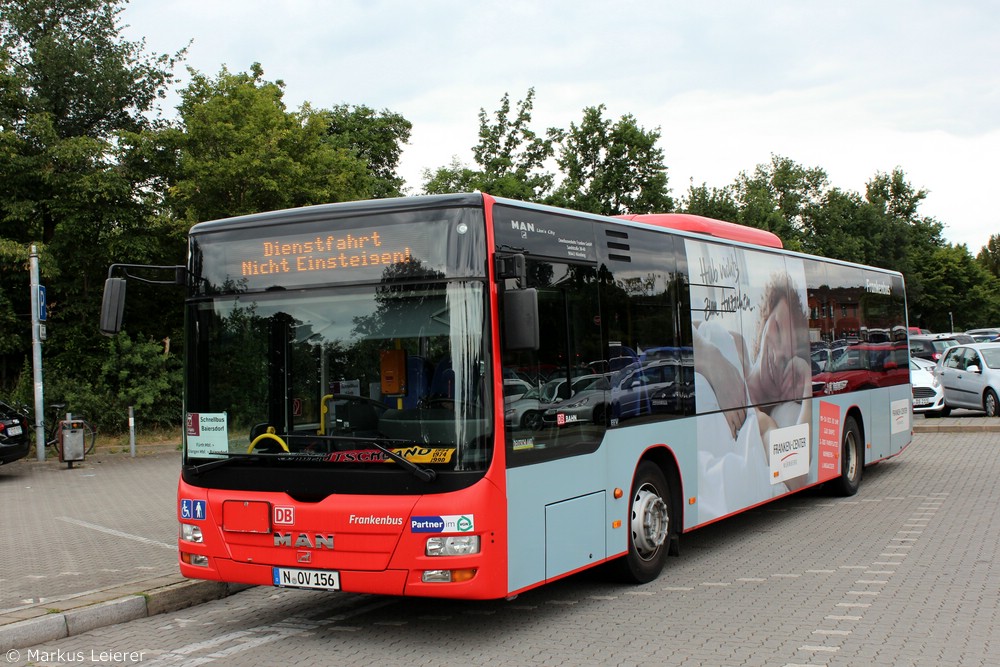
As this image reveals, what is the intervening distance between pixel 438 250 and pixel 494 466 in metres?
1.38

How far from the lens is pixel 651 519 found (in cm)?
792

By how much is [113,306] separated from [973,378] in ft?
70.9

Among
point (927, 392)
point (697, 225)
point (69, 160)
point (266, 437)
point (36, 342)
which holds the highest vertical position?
point (69, 160)

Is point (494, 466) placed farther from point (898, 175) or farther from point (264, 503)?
point (898, 175)

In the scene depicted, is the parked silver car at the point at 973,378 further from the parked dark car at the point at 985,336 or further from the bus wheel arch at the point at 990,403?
the parked dark car at the point at 985,336

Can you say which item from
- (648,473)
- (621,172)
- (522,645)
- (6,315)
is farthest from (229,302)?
(621,172)

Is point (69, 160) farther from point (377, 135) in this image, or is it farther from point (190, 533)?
point (377, 135)

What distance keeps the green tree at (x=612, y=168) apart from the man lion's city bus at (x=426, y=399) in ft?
140

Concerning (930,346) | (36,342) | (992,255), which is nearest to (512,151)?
(930,346)

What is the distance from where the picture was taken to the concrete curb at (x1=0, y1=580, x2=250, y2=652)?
6410 mm

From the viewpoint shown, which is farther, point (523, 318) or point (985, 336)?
point (985, 336)

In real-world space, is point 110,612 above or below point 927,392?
below

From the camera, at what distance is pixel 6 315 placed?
2381cm

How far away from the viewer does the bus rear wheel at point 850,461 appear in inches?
489
